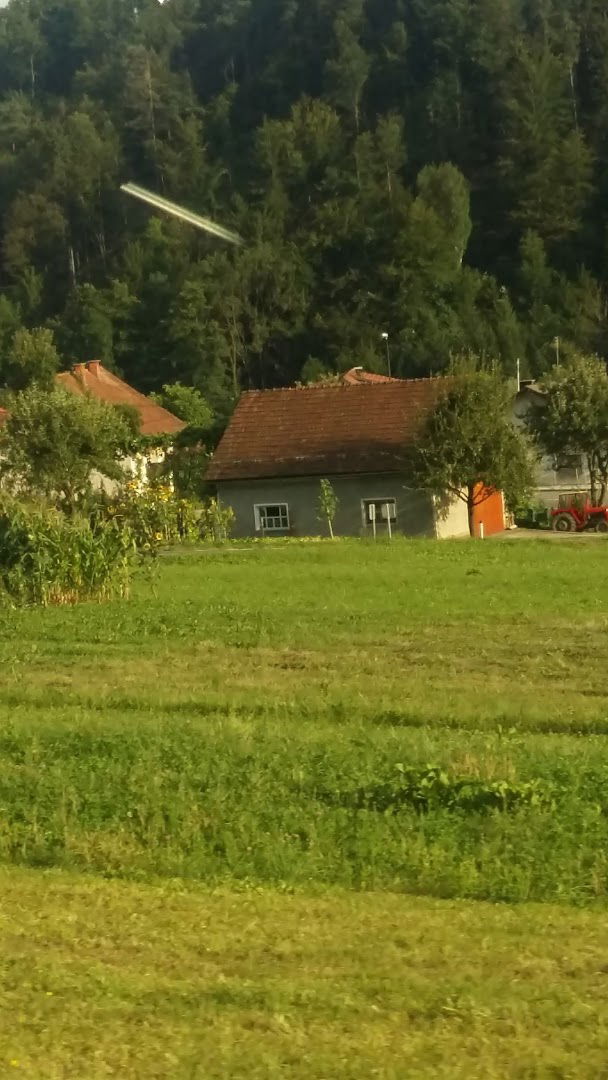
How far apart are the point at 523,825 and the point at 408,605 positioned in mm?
12244

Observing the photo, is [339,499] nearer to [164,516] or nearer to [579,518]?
[579,518]

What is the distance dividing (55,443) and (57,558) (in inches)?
762

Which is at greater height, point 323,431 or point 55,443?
point 323,431

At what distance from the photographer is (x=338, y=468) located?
43219mm

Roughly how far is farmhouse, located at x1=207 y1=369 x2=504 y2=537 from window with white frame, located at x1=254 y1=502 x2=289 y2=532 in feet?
0.10

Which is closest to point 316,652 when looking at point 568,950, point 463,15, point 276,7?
point 568,950

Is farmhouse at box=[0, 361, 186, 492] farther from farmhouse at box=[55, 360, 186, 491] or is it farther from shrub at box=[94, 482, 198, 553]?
shrub at box=[94, 482, 198, 553]

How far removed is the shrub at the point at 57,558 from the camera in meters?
21.6

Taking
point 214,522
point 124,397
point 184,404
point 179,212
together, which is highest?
point 179,212

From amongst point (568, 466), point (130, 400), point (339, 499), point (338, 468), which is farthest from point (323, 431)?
point (130, 400)

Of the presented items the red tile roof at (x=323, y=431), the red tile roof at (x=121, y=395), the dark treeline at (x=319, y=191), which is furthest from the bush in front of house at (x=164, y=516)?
the dark treeline at (x=319, y=191)

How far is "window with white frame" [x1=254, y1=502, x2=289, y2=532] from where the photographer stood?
4391 cm

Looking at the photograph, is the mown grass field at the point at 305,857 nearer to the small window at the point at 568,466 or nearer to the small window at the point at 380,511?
the small window at the point at 380,511

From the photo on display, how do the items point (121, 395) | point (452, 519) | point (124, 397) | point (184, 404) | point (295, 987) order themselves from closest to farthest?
point (295, 987), point (452, 519), point (124, 397), point (121, 395), point (184, 404)
